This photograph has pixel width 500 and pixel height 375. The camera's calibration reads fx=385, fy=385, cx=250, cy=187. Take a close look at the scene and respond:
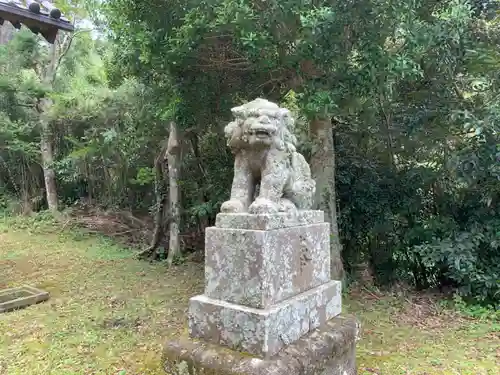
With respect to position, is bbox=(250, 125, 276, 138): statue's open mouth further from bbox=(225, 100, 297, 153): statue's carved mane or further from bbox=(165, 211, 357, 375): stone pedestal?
bbox=(165, 211, 357, 375): stone pedestal

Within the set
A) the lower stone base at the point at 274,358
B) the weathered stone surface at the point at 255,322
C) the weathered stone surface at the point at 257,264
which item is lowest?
the lower stone base at the point at 274,358

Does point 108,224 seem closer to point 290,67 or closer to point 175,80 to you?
point 175,80

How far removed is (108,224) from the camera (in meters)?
9.66

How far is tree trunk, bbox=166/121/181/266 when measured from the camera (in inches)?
277

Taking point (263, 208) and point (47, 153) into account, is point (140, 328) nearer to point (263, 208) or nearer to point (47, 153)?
point (263, 208)

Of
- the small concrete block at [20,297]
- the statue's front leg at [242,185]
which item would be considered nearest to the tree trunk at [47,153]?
the small concrete block at [20,297]

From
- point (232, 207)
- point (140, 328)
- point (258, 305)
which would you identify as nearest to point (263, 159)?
point (232, 207)

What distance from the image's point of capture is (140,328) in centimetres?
402

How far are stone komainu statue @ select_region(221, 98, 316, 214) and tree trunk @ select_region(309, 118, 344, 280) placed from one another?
7.70 ft

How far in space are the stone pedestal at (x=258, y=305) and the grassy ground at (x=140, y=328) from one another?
59cm

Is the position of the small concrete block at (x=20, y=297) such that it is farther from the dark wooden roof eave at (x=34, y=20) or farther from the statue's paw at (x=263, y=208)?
the statue's paw at (x=263, y=208)

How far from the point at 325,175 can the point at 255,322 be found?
125 inches

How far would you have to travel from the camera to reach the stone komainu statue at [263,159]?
2389mm

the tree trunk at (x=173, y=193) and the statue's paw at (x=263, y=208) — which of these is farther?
the tree trunk at (x=173, y=193)
